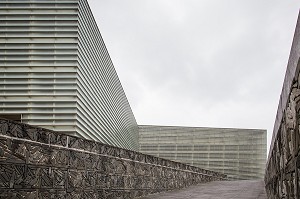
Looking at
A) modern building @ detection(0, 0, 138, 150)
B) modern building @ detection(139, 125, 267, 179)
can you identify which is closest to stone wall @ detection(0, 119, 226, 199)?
modern building @ detection(0, 0, 138, 150)

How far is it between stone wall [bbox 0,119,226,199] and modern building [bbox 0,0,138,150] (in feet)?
28.8

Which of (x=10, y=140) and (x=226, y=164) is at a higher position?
(x=10, y=140)

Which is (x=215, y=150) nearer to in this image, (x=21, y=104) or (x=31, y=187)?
(x=21, y=104)

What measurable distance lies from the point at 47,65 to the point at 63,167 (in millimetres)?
13995

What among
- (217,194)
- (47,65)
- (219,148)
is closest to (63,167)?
(217,194)

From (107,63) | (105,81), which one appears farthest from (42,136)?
(107,63)

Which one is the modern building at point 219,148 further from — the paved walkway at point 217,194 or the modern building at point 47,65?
the paved walkway at point 217,194

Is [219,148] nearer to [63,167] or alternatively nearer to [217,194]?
[217,194]

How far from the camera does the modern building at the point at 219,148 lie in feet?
175

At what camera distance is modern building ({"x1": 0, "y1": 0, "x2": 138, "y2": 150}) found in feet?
62.6

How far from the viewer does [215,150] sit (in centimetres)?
5484

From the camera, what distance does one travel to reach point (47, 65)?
20.1 metres

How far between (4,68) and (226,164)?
3998 centimetres

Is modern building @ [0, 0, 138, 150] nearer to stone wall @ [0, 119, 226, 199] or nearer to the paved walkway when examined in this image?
the paved walkway
